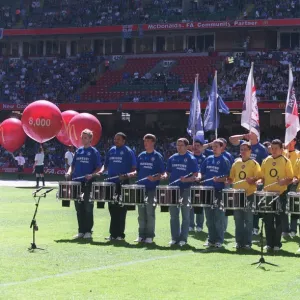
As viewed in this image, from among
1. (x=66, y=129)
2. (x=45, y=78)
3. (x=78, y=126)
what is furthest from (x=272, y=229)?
(x=45, y=78)

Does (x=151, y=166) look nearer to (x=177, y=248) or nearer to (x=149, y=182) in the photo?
(x=149, y=182)

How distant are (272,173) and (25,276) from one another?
5.31 m

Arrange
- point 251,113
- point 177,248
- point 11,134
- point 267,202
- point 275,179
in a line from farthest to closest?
point 11,134 → point 251,113 → point 177,248 → point 275,179 → point 267,202

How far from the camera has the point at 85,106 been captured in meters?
52.1

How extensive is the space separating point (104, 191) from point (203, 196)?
2.09m

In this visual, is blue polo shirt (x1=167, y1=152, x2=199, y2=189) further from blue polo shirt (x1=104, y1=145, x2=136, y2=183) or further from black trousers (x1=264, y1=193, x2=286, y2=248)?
black trousers (x1=264, y1=193, x2=286, y2=248)

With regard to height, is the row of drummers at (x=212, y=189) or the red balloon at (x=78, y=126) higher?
the red balloon at (x=78, y=126)

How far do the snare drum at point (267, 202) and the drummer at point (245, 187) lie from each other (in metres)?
0.48

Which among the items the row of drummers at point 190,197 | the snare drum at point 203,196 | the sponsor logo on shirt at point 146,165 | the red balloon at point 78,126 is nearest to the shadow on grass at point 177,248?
the row of drummers at point 190,197

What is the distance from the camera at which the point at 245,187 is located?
623 inches

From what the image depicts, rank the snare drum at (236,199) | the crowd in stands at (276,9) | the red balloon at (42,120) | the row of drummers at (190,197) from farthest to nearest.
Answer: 1. the crowd in stands at (276,9)
2. the red balloon at (42,120)
3. the snare drum at (236,199)
4. the row of drummers at (190,197)

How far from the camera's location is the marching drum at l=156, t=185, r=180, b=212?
16.1 metres

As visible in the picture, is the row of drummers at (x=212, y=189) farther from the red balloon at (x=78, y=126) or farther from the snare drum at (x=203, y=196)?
the red balloon at (x=78, y=126)

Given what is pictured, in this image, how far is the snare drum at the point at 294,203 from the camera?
1528cm
